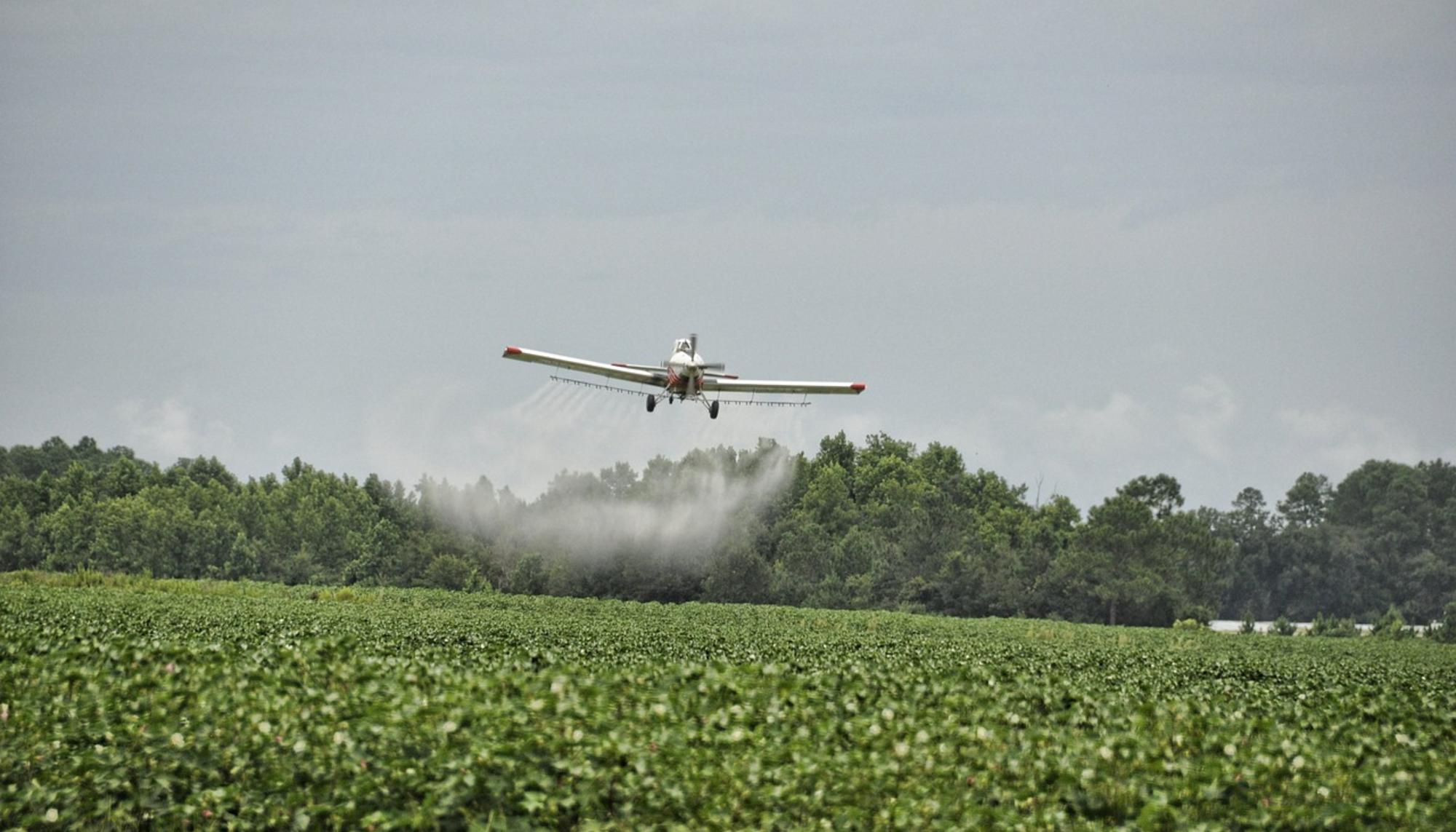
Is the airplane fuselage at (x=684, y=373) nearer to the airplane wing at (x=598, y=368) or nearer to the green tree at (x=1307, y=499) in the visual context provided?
the airplane wing at (x=598, y=368)

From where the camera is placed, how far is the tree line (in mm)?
97500

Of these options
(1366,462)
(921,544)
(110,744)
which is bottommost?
(110,744)

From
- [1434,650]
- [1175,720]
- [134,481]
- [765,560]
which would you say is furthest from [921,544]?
[1175,720]

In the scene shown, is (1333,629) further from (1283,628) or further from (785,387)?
(785,387)

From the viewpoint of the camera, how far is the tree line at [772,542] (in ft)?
320

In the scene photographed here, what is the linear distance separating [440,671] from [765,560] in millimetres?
84289

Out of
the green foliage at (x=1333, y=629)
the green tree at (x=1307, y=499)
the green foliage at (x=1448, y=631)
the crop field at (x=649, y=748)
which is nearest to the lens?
the crop field at (x=649, y=748)

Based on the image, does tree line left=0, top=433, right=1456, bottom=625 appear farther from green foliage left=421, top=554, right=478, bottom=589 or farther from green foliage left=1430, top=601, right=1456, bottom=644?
green foliage left=1430, top=601, right=1456, bottom=644

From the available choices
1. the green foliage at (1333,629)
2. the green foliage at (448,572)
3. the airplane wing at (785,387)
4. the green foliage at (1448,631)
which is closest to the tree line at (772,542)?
the green foliage at (448,572)

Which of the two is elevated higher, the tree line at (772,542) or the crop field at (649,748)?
the tree line at (772,542)

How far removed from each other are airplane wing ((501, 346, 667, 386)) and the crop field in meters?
29.5

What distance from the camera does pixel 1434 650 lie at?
63.9m

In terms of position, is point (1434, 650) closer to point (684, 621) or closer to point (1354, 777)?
point (684, 621)

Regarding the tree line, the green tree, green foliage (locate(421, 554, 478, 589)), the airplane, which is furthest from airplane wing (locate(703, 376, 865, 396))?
the green tree
